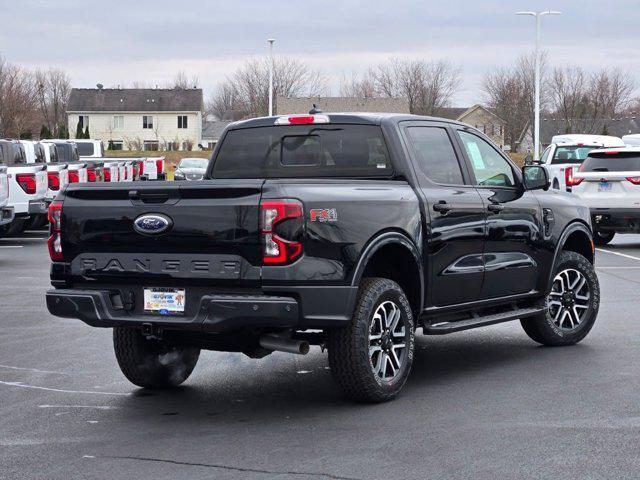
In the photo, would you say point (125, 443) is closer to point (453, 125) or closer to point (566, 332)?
point (453, 125)

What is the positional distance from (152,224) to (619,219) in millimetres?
16082

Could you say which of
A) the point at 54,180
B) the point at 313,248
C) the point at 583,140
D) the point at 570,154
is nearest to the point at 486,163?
the point at 313,248

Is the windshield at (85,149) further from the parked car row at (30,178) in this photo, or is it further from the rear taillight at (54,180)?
the rear taillight at (54,180)

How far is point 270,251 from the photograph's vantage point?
285 inches

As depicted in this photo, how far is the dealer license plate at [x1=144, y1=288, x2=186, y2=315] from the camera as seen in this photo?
7.48 metres

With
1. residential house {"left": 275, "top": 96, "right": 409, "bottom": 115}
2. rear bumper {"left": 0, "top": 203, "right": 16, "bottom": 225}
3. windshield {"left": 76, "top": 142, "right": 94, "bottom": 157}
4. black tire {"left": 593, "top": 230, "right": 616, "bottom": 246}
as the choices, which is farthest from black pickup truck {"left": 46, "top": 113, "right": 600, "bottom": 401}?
residential house {"left": 275, "top": 96, "right": 409, "bottom": 115}

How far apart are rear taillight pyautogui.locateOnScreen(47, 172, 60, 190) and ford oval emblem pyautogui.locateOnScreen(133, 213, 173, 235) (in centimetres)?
1909

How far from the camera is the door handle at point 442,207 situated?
864 centimetres

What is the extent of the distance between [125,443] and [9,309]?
6.92 meters

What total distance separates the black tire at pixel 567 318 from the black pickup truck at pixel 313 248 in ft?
1.36

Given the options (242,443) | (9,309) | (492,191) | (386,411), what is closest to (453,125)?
(492,191)

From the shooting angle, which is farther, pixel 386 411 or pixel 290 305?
pixel 386 411

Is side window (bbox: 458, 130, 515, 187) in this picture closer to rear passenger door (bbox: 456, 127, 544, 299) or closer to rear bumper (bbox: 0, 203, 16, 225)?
rear passenger door (bbox: 456, 127, 544, 299)

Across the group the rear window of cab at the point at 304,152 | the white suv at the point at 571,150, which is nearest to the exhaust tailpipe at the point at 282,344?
the rear window of cab at the point at 304,152
